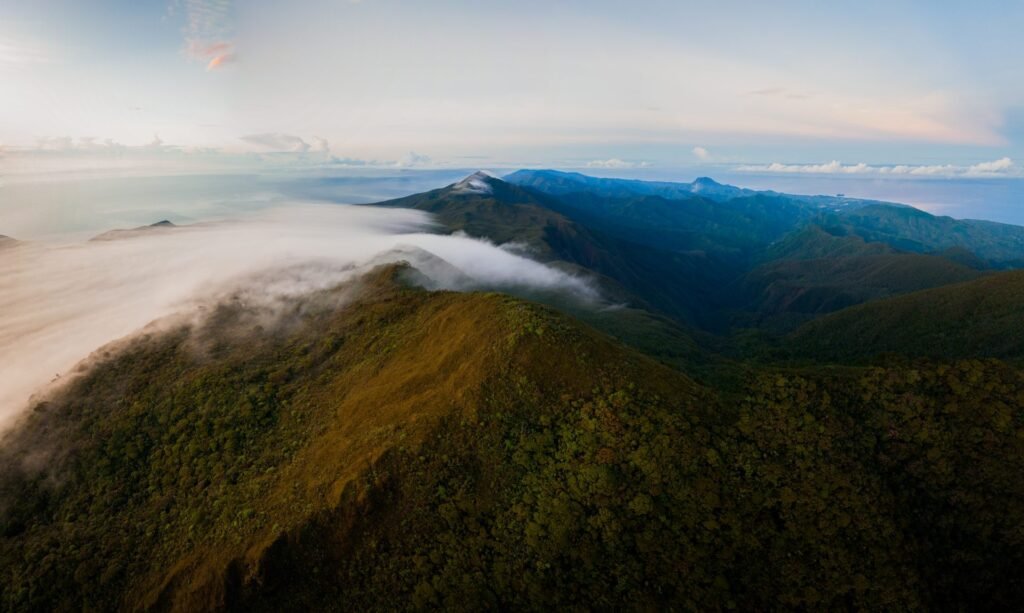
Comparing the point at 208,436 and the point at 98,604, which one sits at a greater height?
the point at 208,436

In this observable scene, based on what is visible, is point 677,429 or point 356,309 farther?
point 356,309

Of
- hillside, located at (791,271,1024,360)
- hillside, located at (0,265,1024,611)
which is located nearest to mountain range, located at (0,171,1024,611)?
hillside, located at (0,265,1024,611)

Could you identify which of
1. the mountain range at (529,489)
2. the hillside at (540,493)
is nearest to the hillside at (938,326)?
the mountain range at (529,489)

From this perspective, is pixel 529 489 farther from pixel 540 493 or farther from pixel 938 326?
pixel 938 326

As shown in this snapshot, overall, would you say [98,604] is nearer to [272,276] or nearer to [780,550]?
[780,550]

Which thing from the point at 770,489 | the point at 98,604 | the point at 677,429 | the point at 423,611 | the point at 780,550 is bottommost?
the point at 98,604

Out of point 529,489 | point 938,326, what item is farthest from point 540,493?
point 938,326

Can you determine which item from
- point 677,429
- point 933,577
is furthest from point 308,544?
point 933,577

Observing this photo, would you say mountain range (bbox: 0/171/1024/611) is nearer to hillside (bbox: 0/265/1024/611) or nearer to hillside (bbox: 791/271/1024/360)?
hillside (bbox: 0/265/1024/611)
